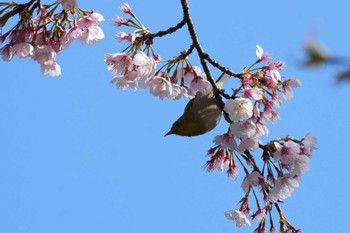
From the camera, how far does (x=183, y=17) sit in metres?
3.63

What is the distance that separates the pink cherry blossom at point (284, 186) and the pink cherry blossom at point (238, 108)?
0.54 metres

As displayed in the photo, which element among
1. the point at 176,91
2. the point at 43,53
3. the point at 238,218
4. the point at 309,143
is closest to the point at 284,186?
the point at 309,143

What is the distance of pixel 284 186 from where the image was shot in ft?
12.7

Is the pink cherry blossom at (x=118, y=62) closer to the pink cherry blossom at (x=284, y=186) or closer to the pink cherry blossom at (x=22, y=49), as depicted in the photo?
the pink cherry blossom at (x=22, y=49)

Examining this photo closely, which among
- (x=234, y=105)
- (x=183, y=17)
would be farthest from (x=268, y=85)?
(x=183, y=17)

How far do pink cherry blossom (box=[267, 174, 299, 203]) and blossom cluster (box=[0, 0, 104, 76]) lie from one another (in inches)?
71.6

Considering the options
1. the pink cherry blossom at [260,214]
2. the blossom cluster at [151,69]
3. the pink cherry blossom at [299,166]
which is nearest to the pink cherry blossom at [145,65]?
the blossom cluster at [151,69]

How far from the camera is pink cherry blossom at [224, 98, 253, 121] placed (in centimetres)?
364

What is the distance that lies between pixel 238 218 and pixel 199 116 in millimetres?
1251

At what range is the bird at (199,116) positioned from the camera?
3809mm

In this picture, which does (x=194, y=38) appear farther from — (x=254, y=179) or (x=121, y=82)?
(x=254, y=179)

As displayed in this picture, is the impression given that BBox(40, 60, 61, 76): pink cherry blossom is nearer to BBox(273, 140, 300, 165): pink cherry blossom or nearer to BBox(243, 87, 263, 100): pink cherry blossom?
BBox(243, 87, 263, 100): pink cherry blossom

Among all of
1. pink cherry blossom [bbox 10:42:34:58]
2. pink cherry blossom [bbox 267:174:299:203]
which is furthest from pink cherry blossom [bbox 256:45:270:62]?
pink cherry blossom [bbox 10:42:34:58]

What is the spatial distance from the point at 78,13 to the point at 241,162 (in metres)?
1.72
